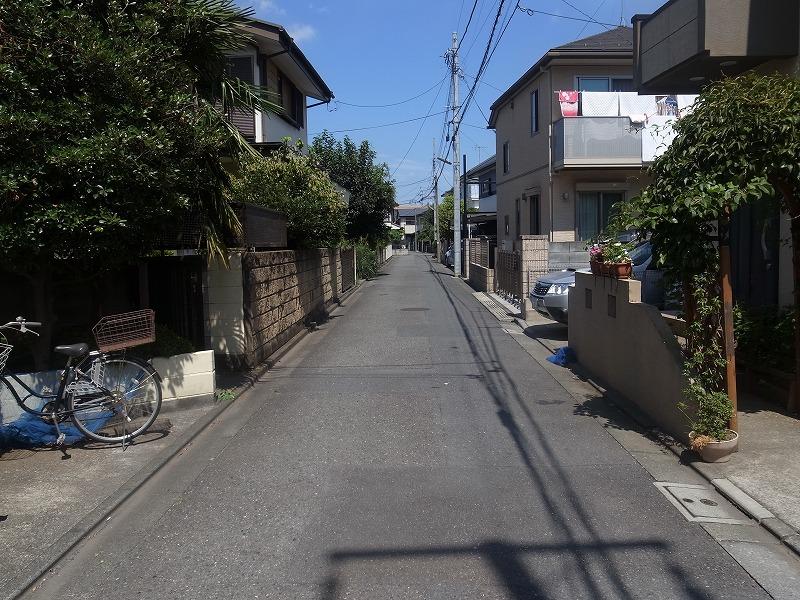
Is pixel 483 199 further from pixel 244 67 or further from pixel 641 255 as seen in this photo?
pixel 641 255

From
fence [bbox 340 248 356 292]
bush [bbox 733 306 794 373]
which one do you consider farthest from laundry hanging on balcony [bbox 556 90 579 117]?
bush [bbox 733 306 794 373]

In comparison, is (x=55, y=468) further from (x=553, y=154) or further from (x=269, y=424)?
(x=553, y=154)

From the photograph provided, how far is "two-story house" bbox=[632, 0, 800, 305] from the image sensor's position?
796 cm

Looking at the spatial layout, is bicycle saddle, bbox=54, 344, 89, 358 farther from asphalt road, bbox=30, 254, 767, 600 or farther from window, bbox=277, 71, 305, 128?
window, bbox=277, 71, 305, 128

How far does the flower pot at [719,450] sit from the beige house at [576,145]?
13.4 metres

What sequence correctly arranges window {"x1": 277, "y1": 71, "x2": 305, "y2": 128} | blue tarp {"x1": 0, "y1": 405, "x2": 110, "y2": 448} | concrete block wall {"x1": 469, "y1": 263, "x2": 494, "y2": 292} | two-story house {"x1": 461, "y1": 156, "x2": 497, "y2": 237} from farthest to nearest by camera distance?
two-story house {"x1": 461, "y1": 156, "x2": 497, "y2": 237} < concrete block wall {"x1": 469, "y1": 263, "x2": 494, "y2": 292} < window {"x1": 277, "y1": 71, "x2": 305, "y2": 128} < blue tarp {"x1": 0, "y1": 405, "x2": 110, "y2": 448}

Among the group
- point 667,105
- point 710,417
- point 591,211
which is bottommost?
point 710,417

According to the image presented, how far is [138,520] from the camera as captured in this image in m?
4.81

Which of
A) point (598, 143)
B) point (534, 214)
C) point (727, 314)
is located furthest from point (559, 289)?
point (534, 214)

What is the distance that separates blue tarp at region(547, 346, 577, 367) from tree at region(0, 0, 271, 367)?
247 inches

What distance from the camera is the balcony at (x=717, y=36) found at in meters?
7.95

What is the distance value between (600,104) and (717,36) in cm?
1155

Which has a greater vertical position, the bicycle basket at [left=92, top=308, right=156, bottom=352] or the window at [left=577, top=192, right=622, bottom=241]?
the window at [left=577, top=192, right=622, bottom=241]

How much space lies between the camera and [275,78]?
749 inches
